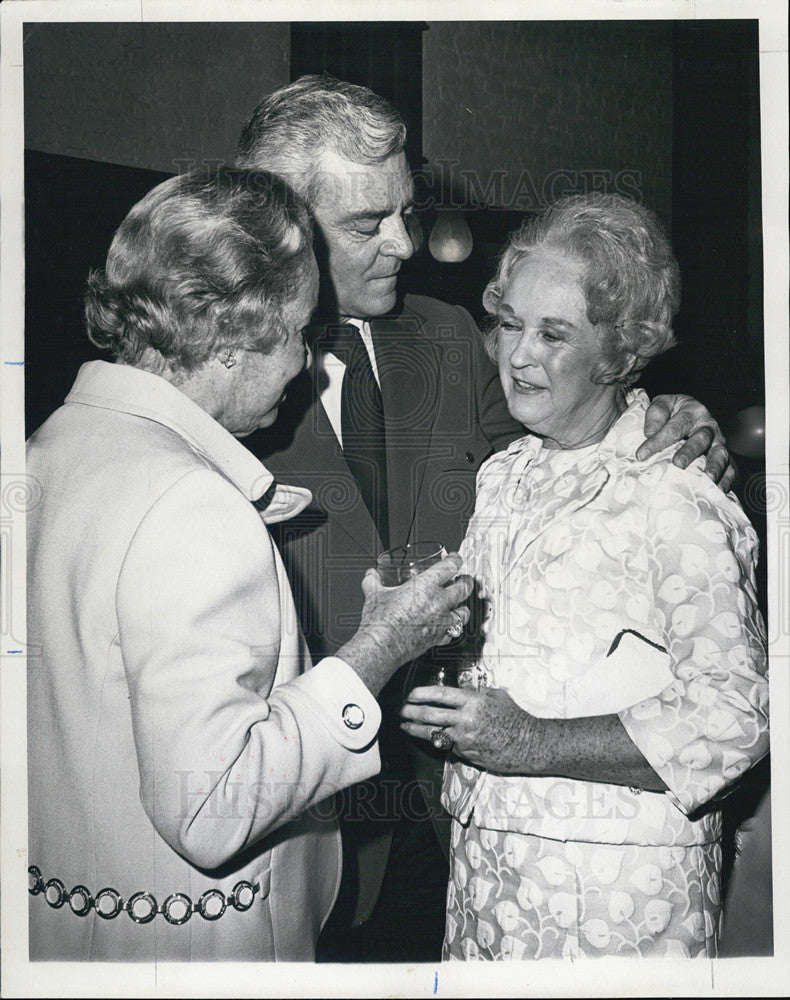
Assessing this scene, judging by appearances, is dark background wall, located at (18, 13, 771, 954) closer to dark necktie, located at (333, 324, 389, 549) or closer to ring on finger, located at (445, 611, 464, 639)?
dark necktie, located at (333, 324, 389, 549)

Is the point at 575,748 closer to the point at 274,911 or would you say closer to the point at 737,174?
the point at 274,911

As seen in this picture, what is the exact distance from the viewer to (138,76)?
7.02 feet

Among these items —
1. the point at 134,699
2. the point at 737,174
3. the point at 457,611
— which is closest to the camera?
the point at 134,699

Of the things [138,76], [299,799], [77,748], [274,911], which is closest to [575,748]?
[299,799]

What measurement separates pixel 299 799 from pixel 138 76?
1627mm

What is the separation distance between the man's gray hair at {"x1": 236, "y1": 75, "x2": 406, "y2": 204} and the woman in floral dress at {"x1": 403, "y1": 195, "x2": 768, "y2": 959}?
38cm

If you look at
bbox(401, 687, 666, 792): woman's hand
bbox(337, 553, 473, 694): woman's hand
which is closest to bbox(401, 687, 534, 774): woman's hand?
bbox(401, 687, 666, 792): woman's hand

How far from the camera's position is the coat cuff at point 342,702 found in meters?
1.88

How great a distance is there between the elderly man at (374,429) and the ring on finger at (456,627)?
16cm

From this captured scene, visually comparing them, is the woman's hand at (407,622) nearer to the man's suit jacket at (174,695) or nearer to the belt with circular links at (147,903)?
the man's suit jacket at (174,695)

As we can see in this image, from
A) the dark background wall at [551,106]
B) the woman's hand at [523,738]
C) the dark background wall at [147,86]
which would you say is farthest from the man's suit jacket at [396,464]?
the dark background wall at [147,86]

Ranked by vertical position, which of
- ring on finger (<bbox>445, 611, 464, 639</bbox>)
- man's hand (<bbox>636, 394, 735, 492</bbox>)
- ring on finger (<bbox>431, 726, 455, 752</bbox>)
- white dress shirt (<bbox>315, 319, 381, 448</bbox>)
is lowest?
ring on finger (<bbox>431, 726, 455, 752</bbox>)

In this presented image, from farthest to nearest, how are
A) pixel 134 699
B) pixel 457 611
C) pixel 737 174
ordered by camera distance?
1. pixel 737 174
2. pixel 457 611
3. pixel 134 699

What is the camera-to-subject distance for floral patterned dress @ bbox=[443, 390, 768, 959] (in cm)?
195
